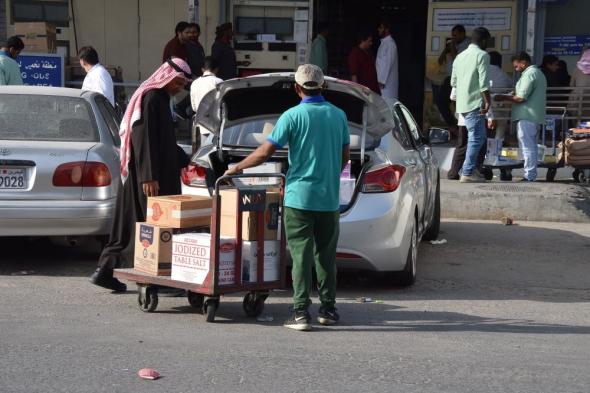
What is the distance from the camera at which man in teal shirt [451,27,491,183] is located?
12.7 m

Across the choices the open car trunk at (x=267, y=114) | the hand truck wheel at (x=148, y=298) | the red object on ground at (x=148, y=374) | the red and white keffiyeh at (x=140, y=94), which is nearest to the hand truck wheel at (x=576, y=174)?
the open car trunk at (x=267, y=114)

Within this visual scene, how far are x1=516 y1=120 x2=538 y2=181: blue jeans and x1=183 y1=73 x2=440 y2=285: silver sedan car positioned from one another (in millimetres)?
5029

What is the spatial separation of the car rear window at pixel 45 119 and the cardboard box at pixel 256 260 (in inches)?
103

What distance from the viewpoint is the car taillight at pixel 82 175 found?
333 inches

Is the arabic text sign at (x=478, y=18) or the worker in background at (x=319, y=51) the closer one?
the worker in background at (x=319, y=51)

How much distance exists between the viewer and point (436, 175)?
10.7 meters

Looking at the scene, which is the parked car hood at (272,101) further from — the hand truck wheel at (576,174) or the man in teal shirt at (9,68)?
the hand truck wheel at (576,174)

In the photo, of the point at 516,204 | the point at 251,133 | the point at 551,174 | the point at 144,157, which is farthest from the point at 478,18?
the point at 144,157

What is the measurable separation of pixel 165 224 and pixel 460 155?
7.23 meters

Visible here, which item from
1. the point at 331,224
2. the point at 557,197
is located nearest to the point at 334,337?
the point at 331,224

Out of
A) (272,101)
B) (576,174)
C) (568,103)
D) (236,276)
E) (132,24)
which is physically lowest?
(576,174)

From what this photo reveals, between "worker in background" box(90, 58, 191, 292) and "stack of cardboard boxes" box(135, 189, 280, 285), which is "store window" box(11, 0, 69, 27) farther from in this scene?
"stack of cardboard boxes" box(135, 189, 280, 285)

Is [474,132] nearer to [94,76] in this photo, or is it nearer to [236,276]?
[94,76]

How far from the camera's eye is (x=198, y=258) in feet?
22.3
